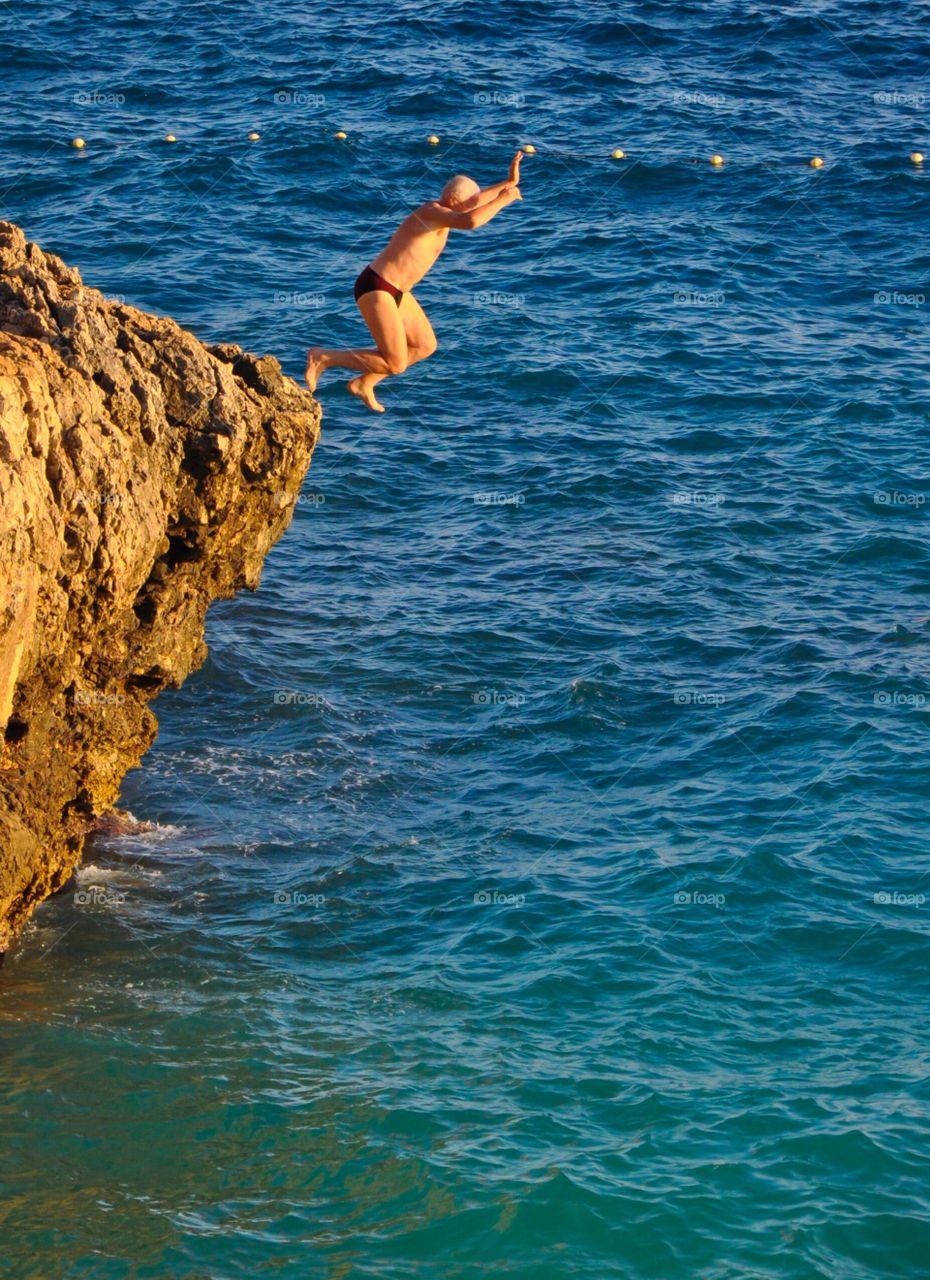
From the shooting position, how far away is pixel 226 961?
1838 centimetres

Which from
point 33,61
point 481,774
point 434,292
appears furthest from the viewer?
point 33,61

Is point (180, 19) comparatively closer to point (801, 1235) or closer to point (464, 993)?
point (464, 993)

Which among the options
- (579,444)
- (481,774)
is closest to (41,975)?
(481,774)

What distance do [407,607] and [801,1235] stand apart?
44.8 feet
